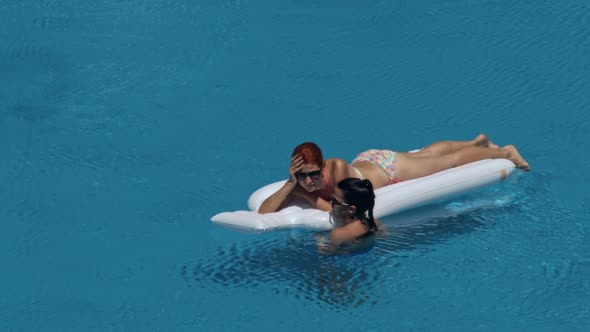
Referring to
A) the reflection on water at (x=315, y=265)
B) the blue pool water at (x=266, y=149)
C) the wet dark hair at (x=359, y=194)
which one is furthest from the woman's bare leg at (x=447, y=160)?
the wet dark hair at (x=359, y=194)

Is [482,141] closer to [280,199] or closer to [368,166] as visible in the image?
[368,166]

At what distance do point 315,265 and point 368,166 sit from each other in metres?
0.93

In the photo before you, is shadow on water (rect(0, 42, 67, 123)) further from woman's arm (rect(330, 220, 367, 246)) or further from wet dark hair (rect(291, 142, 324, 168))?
woman's arm (rect(330, 220, 367, 246))

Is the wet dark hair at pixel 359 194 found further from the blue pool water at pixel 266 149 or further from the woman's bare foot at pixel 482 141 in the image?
the woman's bare foot at pixel 482 141

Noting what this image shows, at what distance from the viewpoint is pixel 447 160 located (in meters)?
7.02

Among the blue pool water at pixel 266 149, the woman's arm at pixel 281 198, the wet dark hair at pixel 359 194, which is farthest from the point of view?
the woman's arm at pixel 281 198

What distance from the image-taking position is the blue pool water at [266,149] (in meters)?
6.08

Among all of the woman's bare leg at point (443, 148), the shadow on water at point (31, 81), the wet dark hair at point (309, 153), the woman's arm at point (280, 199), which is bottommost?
the woman's arm at point (280, 199)

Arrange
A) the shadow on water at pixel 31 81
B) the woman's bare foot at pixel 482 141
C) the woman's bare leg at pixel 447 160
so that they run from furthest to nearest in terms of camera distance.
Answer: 1. the shadow on water at pixel 31 81
2. the woman's bare foot at pixel 482 141
3. the woman's bare leg at pixel 447 160

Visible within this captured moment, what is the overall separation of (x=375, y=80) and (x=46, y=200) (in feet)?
11.1

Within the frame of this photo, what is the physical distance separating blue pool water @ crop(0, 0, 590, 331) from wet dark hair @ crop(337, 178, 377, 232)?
332 mm

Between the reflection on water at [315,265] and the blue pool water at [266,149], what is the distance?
0.01 meters

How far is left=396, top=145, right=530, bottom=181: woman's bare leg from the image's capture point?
685 centimetres

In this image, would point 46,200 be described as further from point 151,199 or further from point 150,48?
point 150,48
